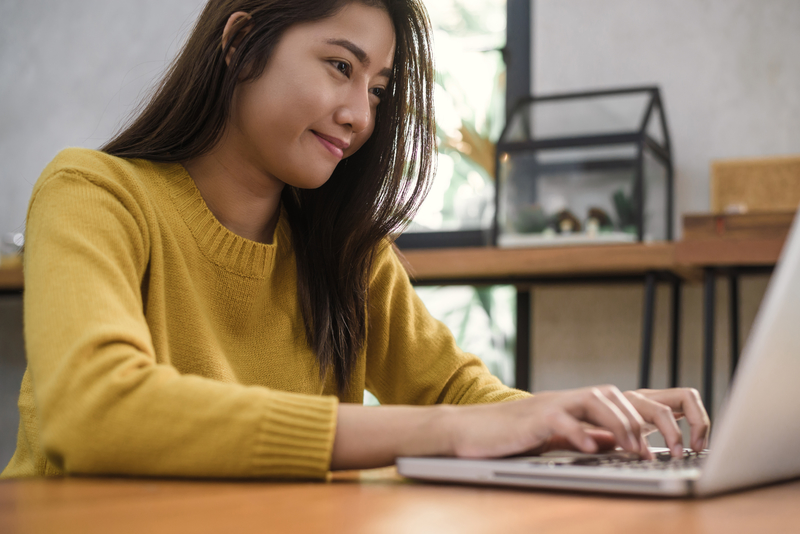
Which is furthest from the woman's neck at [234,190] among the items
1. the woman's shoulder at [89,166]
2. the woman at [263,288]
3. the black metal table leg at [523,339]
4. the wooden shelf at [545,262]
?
the black metal table leg at [523,339]

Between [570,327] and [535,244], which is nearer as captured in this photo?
[535,244]

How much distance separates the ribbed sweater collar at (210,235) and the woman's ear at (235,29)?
0.51 feet

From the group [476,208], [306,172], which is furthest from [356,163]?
[476,208]

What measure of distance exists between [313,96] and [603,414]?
1.72ft

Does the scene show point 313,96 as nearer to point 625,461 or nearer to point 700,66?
point 625,461

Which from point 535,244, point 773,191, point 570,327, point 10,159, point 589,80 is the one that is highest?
point 589,80

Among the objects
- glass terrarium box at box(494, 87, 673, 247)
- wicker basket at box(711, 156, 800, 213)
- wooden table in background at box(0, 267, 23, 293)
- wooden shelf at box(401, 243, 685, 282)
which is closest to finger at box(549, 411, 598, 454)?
wooden shelf at box(401, 243, 685, 282)

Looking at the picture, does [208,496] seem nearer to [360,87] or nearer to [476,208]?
[360,87]

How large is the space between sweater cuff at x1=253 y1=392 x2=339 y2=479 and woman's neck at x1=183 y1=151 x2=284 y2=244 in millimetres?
471

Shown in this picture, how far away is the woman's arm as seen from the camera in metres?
0.49

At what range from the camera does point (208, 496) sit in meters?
0.41

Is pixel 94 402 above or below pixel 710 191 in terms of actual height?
below

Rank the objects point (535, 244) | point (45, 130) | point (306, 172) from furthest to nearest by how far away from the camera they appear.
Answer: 1. point (45, 130)
2. point (535, 244)
3. point (306, 172)

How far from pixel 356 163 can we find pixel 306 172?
0.59ft
